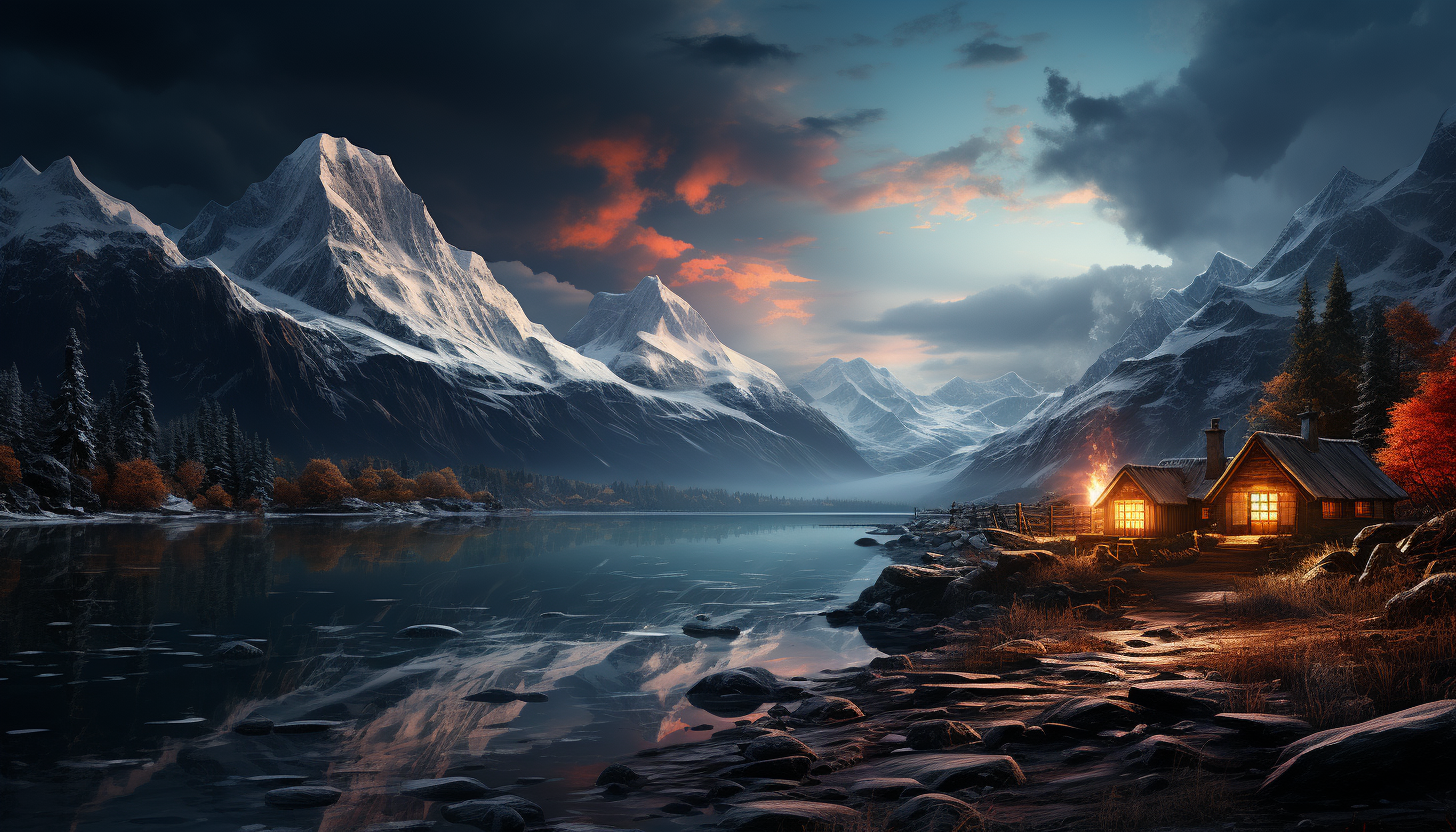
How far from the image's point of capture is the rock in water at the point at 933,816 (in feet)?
27.7

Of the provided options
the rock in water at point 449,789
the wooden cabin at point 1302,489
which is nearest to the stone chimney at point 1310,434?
the wooden cabin at point 1302,489

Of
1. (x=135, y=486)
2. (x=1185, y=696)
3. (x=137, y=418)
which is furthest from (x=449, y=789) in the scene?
(x=137, y=418)

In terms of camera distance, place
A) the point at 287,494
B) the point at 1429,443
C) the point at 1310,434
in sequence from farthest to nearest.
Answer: the point at 287,494, the point at 1310,434, the point at 1429,443

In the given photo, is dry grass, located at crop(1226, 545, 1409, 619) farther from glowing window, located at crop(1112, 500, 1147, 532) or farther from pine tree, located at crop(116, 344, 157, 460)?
pine tree, located at crop(116, 344, 157, 460)

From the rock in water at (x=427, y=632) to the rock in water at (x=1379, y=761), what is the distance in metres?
28.2

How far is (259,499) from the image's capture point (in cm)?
13375

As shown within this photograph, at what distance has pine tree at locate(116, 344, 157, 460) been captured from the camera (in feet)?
385

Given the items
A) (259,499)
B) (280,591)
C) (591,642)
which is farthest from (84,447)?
(591,642)

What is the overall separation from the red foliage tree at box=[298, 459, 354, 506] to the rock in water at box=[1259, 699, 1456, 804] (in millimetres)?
171611

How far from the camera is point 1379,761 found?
7500 millimetres

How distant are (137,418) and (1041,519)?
132 meters

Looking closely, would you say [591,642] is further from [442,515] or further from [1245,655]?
[442,515]

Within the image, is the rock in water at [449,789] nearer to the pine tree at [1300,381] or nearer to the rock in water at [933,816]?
the rock in water at [933,816]

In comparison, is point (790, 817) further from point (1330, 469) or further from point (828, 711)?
point (1330, 469)
